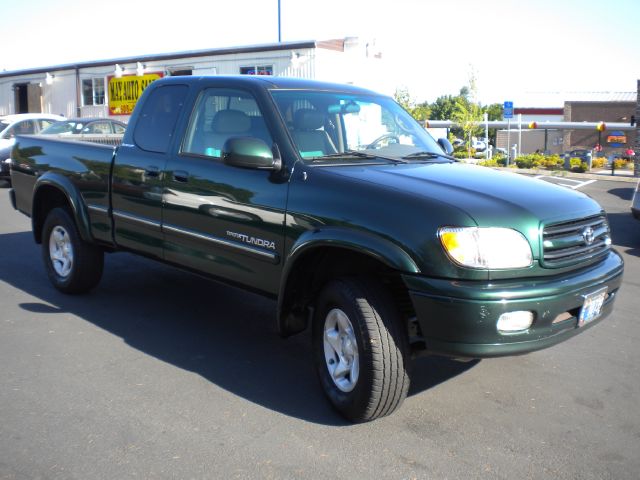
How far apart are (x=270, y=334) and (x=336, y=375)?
153 centimetres

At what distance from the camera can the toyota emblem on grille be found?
3.80m

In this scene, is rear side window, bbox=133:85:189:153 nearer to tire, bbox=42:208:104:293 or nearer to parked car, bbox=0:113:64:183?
tire, bbox=42:208:104:293

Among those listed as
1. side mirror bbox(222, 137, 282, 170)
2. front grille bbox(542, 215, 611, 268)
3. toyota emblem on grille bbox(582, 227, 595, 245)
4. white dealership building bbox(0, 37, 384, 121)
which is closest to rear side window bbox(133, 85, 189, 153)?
side mirror bbox(222, 137, 282, 170)

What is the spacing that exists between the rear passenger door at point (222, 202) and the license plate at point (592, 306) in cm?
176

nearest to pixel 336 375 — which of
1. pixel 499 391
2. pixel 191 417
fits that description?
pixel 191 417

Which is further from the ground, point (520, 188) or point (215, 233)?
point (520, 188)

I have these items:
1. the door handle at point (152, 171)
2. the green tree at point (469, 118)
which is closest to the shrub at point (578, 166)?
the green tree at point (469, 118)

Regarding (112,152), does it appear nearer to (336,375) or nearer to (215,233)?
(215,233)

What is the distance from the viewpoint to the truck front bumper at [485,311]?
10.8 ft

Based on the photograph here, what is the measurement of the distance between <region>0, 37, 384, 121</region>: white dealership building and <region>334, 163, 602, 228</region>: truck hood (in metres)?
18.2

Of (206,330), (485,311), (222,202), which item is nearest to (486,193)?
(485,311)

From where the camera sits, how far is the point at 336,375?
386cm

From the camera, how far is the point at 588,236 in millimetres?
3820

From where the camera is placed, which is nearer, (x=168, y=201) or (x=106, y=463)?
(x=106, y=463)
